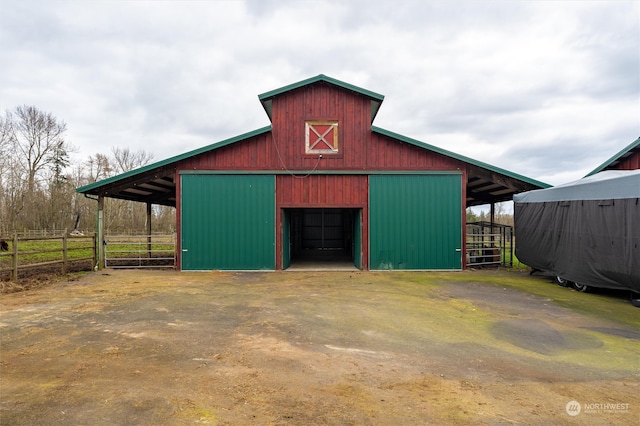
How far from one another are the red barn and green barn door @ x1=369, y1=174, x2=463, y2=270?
0.11 ft

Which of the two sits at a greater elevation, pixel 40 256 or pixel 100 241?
pixel 100 241

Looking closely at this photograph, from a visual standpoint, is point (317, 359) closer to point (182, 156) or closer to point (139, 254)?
point (182, 156)

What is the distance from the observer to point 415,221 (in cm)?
1293

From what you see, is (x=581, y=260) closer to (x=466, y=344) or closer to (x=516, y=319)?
(x=516, y=319)

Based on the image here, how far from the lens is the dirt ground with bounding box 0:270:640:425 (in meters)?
3.12

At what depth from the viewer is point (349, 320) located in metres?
6.17

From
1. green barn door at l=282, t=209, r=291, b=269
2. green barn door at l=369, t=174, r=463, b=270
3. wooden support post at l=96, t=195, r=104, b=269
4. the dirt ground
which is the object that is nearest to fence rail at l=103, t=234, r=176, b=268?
wooden support post at l=96, t=195, r=104, b=269

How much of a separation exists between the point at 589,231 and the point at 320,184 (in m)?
7.81

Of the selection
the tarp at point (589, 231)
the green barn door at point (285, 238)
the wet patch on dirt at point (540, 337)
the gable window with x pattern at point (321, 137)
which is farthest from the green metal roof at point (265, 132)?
the wet patch on dirt at point (540, 337)

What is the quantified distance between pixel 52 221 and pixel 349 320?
46.9 metres

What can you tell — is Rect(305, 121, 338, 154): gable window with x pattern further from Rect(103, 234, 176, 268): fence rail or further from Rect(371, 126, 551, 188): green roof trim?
Rect(103, 234, 176, 268): fence rail

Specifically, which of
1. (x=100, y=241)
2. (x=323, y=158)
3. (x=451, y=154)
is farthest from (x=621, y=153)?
(x=100, y=241)

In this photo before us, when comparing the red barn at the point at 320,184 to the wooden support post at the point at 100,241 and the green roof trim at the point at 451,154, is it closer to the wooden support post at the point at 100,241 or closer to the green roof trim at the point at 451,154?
the green roof trim at the point at 451,154

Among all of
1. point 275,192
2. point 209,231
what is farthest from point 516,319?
point 209,231
